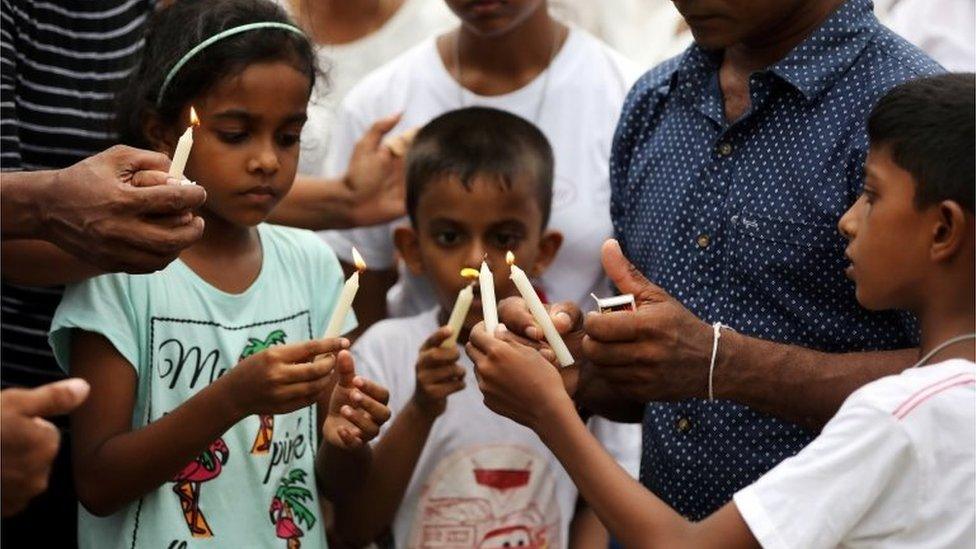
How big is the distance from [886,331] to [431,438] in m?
1.14

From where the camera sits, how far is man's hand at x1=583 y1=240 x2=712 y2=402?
8.77 ft

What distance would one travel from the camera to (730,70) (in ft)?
10.4

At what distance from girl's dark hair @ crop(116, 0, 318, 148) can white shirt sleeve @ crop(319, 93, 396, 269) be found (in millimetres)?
912

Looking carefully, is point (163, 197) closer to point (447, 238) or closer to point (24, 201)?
point (24, 201)

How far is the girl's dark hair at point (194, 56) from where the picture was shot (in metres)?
3.08

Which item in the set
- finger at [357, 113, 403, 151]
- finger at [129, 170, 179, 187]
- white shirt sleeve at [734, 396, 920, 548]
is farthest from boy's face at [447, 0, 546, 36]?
white shirt sleeve at [734, 396, 920, 548]

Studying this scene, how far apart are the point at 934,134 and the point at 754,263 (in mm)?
523

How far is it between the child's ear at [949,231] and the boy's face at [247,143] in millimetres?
1254

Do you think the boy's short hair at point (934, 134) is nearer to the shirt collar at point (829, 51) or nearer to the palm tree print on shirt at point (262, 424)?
the shirt collar at point (829, 51)

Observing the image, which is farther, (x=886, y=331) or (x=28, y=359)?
(x=28, y=359)

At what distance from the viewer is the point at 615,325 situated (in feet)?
8.71

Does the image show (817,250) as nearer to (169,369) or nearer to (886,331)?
(886,331)

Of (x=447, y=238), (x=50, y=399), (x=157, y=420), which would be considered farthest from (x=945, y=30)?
(x=50, y=399)

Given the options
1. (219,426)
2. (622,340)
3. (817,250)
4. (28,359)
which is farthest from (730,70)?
(28,359)
